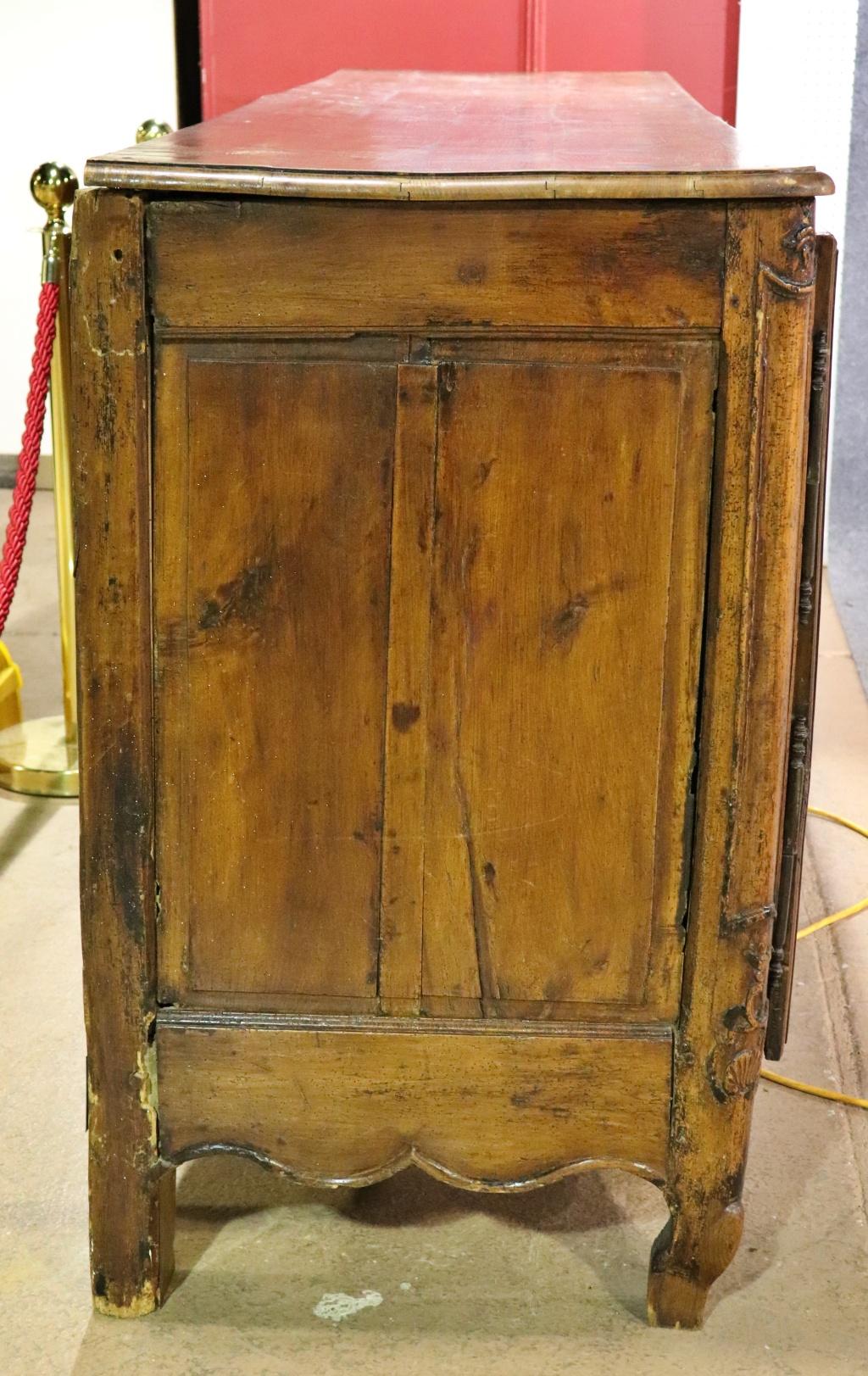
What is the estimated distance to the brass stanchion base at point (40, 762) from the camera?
3074 millimetres

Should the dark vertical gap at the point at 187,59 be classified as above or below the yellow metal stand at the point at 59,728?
above

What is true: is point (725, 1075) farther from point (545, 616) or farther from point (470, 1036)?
point (545, 616)

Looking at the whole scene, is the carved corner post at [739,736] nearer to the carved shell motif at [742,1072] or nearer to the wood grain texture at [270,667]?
the carved shell motif at [742,1072]

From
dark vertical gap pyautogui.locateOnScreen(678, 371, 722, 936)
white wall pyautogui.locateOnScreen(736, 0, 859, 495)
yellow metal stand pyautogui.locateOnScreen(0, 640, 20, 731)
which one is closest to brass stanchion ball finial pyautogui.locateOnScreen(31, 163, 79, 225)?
yellow metal stand pyautogui.locateOnScreen(0, 640, 20, 731)

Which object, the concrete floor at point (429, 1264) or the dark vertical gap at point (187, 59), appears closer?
the concrete floor at point (429, 1264)

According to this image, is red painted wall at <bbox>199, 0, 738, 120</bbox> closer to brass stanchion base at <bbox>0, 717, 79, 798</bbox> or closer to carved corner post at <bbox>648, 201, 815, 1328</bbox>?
brass stanchion base at <bbox>0, 717, 79, 798</bbox>

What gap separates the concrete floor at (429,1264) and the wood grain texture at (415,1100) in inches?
6.5

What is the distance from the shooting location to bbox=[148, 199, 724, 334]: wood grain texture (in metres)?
1.36

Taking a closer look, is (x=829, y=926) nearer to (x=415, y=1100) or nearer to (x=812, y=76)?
(x=415, y=1100)

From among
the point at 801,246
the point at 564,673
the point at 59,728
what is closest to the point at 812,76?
the point at 59,728

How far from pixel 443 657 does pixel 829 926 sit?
52.3 inches

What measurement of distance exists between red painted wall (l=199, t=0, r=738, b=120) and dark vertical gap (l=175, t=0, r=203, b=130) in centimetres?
10

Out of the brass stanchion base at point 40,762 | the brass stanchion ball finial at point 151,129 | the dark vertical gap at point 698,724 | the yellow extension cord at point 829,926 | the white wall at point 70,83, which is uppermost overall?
the white wall at point 70,83

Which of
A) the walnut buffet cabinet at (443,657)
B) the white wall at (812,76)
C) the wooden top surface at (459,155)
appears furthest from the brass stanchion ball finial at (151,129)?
the white wall at (812,76)
